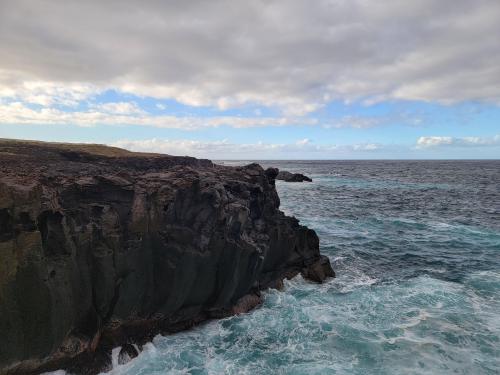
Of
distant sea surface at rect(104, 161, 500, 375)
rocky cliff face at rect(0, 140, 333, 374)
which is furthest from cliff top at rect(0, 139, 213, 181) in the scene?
distant sea surface at rect(104, 161, 500, 375)

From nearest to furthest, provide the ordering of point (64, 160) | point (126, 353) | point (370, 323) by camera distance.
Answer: point (126, 353) < point (370, 323) < point (64, 160)

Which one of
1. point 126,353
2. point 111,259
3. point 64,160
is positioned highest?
point 64,160

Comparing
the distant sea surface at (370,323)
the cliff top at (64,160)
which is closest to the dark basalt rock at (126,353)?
the distant sea surface at (370,323)

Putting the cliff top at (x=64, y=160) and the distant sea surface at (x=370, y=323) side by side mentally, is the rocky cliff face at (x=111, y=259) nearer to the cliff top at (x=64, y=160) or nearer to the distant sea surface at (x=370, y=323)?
the cliff top at (x=64, y=160)

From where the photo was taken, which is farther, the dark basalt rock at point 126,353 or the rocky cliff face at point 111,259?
the dark basalt rock at point 126,353

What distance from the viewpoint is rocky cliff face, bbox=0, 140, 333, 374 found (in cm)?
1422

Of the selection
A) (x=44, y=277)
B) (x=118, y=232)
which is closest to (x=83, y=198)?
(x=118, y=232)

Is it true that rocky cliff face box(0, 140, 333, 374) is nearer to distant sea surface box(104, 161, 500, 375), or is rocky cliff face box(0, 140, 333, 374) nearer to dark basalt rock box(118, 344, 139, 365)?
dark basalt rock box(118, 344, 139, 365)

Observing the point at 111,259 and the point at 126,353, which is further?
the point at 111,259

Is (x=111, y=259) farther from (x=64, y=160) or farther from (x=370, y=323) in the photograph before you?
(x=64, y=160)

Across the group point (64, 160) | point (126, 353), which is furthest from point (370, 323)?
point (64, 160)

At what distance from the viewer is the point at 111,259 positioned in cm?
1742

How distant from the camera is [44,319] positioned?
1439 cm

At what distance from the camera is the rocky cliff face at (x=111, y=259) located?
46.6ft
